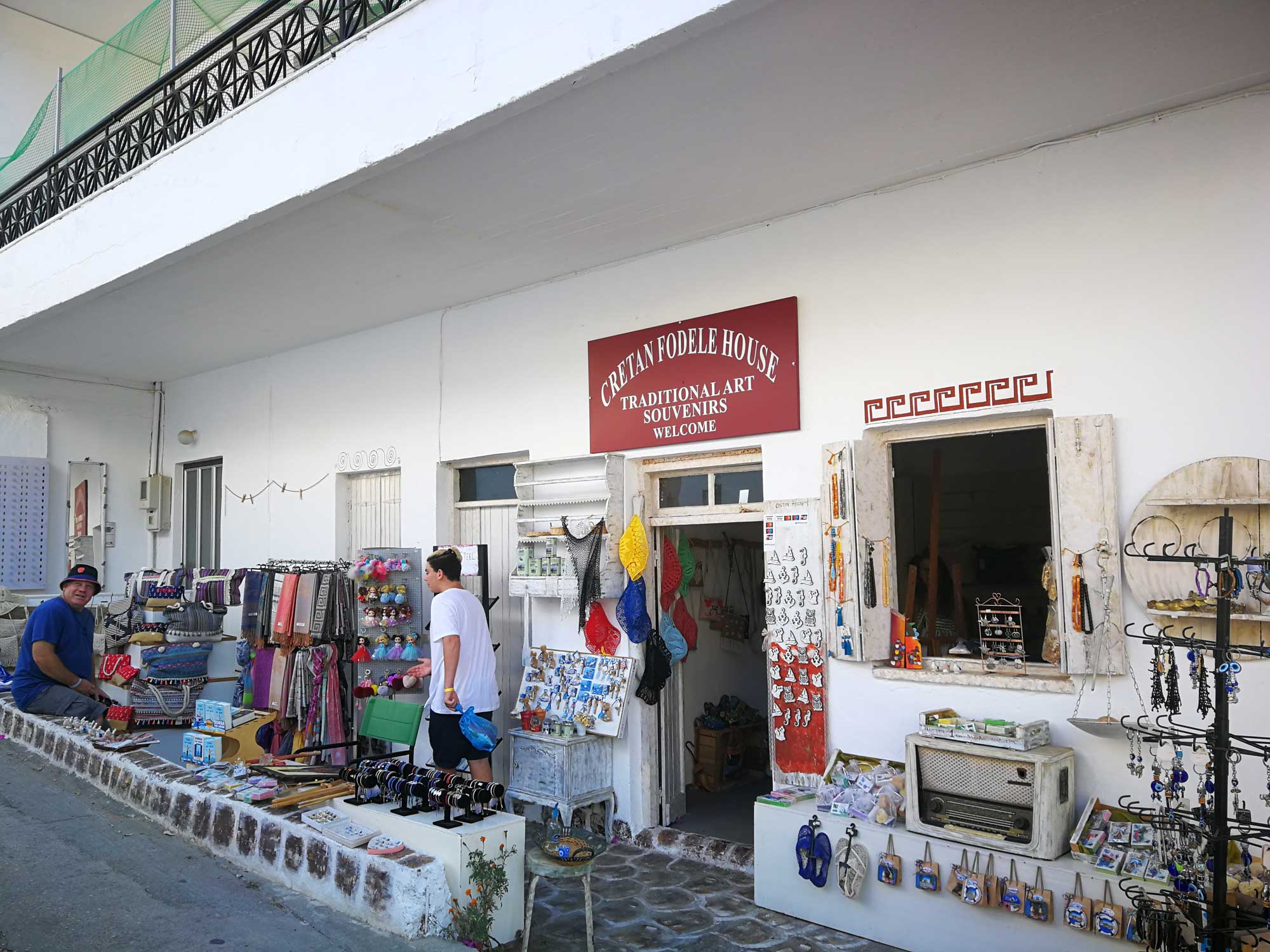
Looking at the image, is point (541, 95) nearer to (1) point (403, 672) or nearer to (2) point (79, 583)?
(1) point (403, 672)

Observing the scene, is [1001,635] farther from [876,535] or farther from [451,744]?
[451,744]

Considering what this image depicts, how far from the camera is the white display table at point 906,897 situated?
13.9 ft

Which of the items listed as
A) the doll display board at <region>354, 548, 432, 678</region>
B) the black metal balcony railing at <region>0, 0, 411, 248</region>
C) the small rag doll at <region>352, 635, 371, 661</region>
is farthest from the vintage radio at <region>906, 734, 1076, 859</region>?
the black metal balcony railing at <region>0, 0, 411, 248</region>

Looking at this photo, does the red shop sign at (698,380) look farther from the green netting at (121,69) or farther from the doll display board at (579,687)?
the green netting at (121,69)

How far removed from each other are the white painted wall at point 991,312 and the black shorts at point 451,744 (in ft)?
3.80

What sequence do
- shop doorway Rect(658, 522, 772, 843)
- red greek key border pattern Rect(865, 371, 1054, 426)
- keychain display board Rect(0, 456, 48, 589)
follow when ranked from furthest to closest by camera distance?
keychain display board Rect(0, 456, 48, 589) < shop doorway Rect(658, 522, 772, 843) < red greek key border pattern Rect(865, 371, 1054, 426)

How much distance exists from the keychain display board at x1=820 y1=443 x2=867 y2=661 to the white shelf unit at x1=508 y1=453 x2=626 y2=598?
1.60 meters

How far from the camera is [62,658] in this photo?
7395 mm

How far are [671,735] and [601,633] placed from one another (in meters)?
0.94

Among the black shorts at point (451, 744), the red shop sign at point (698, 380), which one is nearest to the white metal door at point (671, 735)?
the red shop sign at point (698, 380)

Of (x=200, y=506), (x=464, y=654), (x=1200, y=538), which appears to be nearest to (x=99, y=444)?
(x=200, y=506)

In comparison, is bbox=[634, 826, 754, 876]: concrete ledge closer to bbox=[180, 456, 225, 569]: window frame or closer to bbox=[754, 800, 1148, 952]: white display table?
bbox=[754, 800, 1148, 952]: white display table

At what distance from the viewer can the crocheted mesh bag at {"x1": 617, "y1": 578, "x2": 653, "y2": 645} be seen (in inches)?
254

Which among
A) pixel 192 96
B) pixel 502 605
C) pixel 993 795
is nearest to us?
pixel 993 795
